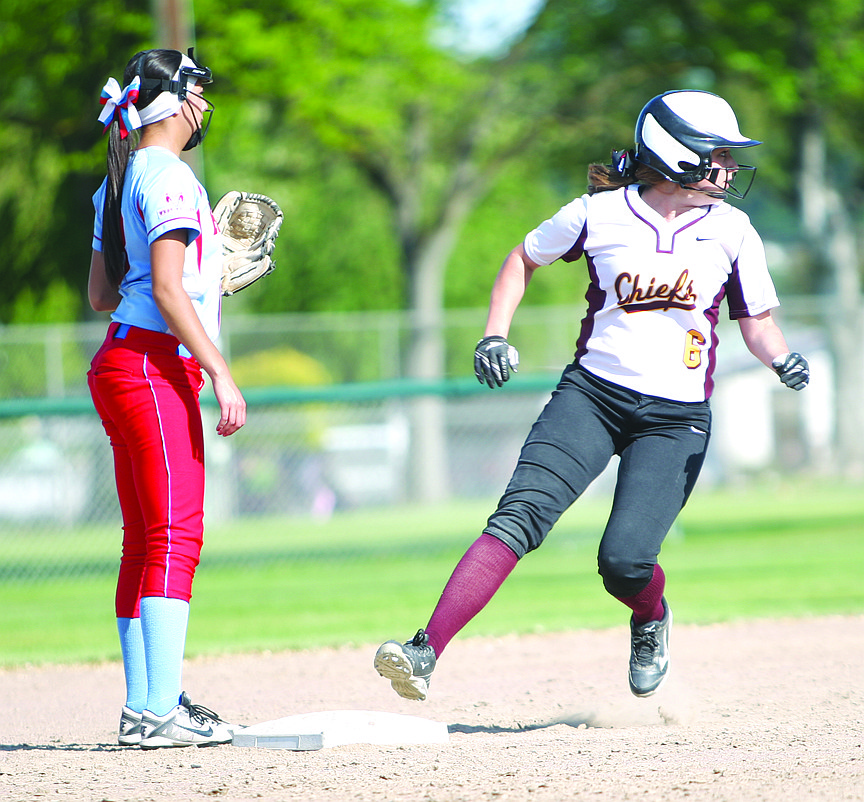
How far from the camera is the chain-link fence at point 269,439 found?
11.0m

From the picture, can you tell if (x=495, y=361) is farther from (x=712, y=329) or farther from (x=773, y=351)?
(x=773, y=351)

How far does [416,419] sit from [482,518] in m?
1.36

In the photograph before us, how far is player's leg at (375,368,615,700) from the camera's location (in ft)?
11.7

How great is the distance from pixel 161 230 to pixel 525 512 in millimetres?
1423

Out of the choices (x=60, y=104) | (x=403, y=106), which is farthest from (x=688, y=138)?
(x=403, y=106)

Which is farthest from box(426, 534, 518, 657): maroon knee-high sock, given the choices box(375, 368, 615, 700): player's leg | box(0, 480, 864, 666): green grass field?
box(0, 480, 864, 666): green grass field

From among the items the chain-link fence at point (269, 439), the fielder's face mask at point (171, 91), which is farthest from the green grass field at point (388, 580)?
the fielder's face mask at point (171, 91)

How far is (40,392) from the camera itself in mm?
18000

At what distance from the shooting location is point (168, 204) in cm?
373

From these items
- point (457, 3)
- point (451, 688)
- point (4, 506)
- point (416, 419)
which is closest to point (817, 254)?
point (457, 3)

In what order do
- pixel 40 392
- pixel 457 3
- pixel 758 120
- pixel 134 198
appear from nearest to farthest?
pixel 134 198 → pixel 40 392 → pixel 457 3 → pixel 758 120

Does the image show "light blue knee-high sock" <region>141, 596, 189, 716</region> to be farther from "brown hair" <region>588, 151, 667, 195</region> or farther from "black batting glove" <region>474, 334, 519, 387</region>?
"brown hair" <region>588, 151, 667, 195</region>

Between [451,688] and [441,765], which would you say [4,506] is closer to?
[451,688]

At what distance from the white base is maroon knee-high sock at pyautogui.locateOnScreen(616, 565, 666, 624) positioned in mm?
776
